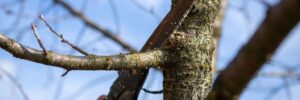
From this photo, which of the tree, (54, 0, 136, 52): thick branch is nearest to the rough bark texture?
the tree

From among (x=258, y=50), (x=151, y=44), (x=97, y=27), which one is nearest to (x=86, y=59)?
(x=151, y=44)

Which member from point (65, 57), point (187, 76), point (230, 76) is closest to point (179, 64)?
point (187, 76)

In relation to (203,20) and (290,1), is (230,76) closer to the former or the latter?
(290,1)

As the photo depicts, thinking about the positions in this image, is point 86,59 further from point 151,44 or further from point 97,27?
point 97,27

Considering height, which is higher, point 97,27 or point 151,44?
point 97,27

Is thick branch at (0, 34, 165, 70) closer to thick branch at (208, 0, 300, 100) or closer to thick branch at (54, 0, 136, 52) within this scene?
thick branch at (208, 0, 300, 100)
